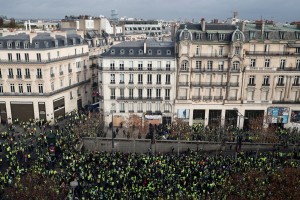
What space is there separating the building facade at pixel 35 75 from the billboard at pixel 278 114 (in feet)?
120

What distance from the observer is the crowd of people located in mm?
31141

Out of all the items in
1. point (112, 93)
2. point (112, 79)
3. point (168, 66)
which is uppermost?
point (168, 66)

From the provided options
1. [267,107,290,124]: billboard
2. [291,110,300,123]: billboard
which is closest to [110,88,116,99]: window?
[267,107,290,124]: billboard

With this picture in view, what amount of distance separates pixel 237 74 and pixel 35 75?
33966mm

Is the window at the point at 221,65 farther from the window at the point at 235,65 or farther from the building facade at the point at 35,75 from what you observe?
the building facade at the point at 35,75

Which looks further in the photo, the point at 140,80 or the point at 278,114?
the point at 278,114

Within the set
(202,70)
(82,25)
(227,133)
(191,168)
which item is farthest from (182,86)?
(82,25)

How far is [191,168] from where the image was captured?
117 feet

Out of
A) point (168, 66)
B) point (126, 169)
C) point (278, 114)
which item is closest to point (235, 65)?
point (168, 66)

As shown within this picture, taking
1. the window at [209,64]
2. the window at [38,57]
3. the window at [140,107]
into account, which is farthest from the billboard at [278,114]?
the window at [38,57]

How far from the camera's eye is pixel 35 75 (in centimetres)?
5231

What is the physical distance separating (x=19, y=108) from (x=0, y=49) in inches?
412

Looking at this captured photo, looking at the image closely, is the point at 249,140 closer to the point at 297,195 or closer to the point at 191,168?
the point at 191,168

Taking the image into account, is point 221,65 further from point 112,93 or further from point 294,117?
point 112,93
